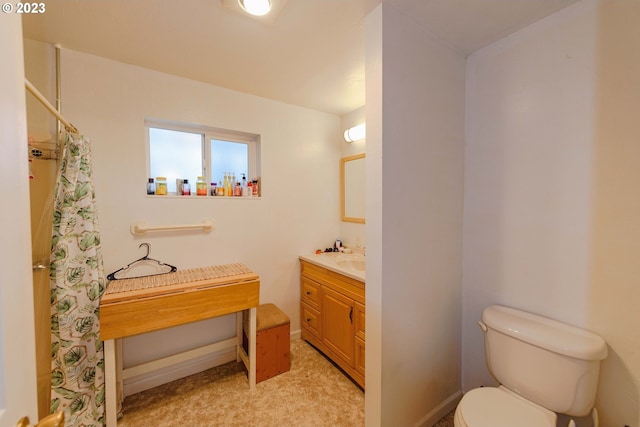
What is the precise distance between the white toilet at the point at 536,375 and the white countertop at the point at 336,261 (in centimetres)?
85

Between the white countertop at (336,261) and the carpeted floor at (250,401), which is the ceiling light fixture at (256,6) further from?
the carpeted floor at (250,401)

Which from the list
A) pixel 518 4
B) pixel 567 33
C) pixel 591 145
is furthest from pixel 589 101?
pixel 518 4

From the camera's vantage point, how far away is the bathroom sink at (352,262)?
7.28 feet

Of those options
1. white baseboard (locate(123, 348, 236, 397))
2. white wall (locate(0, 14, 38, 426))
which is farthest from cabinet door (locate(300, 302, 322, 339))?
white wall (locate(0, 14, 38, 426))

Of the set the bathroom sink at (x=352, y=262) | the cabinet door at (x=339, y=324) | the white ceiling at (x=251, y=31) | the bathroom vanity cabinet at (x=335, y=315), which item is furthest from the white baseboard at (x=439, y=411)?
the white ceiling at (x=251, y=31)

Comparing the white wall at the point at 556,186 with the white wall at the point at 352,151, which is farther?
the white wall at the point at 352,151

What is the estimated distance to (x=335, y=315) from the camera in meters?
2.07

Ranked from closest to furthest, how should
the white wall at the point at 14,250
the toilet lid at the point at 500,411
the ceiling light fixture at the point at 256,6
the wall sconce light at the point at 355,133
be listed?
the white wall at the point at 14,250
the toilet lid at the point at 500,411
the ceiling light fixture at the point at 256,6
the wall sconce light at the point at 355,133

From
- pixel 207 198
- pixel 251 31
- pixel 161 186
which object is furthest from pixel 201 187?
pixel 251 31

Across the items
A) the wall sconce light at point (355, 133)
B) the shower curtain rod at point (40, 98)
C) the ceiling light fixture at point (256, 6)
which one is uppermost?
the ceiling light fixture at point (256, 6)

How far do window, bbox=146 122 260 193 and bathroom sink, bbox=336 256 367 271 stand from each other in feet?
3.73

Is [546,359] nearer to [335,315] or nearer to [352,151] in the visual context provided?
[335,315]

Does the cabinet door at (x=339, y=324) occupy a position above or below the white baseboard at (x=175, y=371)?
above

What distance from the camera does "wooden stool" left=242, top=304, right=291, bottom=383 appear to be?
1.96m
